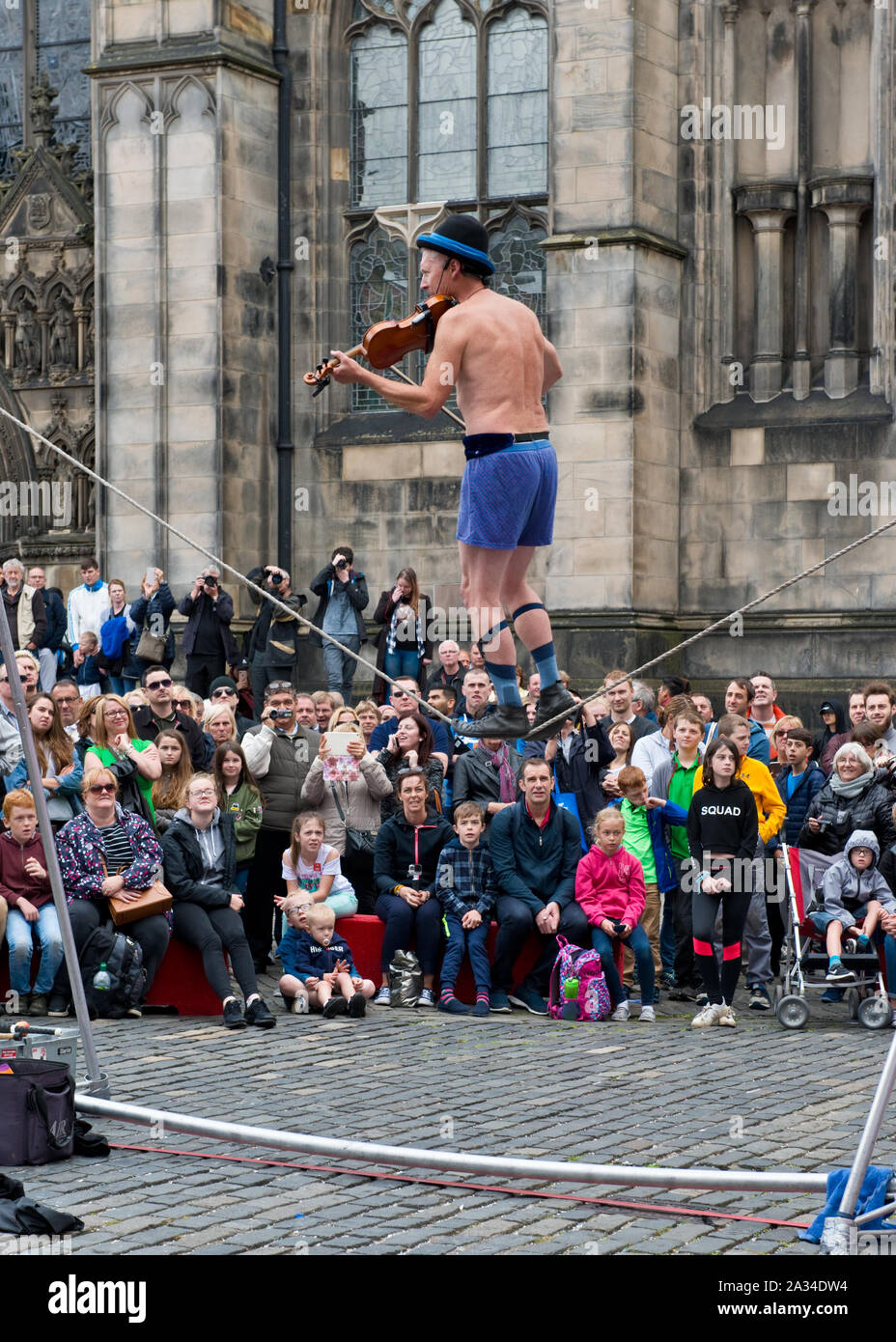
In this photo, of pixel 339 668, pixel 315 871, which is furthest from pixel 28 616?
pixel 315 871

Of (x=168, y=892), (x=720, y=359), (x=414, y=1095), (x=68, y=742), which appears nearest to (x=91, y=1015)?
(x=168, y=892)

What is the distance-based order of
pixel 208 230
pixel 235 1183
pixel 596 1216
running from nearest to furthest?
pixel 596 1216
pixel 235 1183
pixel 208 230

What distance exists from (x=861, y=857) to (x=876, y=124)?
30.9 ft

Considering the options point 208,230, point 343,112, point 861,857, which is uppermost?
point 343,112

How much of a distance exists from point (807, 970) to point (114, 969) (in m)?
4.21

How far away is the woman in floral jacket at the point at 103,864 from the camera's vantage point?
12.6 meters

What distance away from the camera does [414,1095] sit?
10312 millimetres

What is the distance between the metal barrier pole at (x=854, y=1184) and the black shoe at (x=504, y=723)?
166cm

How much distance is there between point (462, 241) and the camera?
6375 millimetres

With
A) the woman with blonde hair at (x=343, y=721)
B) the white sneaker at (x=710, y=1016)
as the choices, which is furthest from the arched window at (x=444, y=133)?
the white sneaker at (x=710, y=1016)

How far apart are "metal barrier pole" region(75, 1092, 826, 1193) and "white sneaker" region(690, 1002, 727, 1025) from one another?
3.75m

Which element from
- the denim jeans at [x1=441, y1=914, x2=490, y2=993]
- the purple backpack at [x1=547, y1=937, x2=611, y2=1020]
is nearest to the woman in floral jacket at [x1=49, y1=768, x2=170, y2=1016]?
the denim jeans at [x1=441, y1=914, x2=490, y2=993]

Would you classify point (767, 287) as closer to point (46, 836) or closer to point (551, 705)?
point (46, 836)
